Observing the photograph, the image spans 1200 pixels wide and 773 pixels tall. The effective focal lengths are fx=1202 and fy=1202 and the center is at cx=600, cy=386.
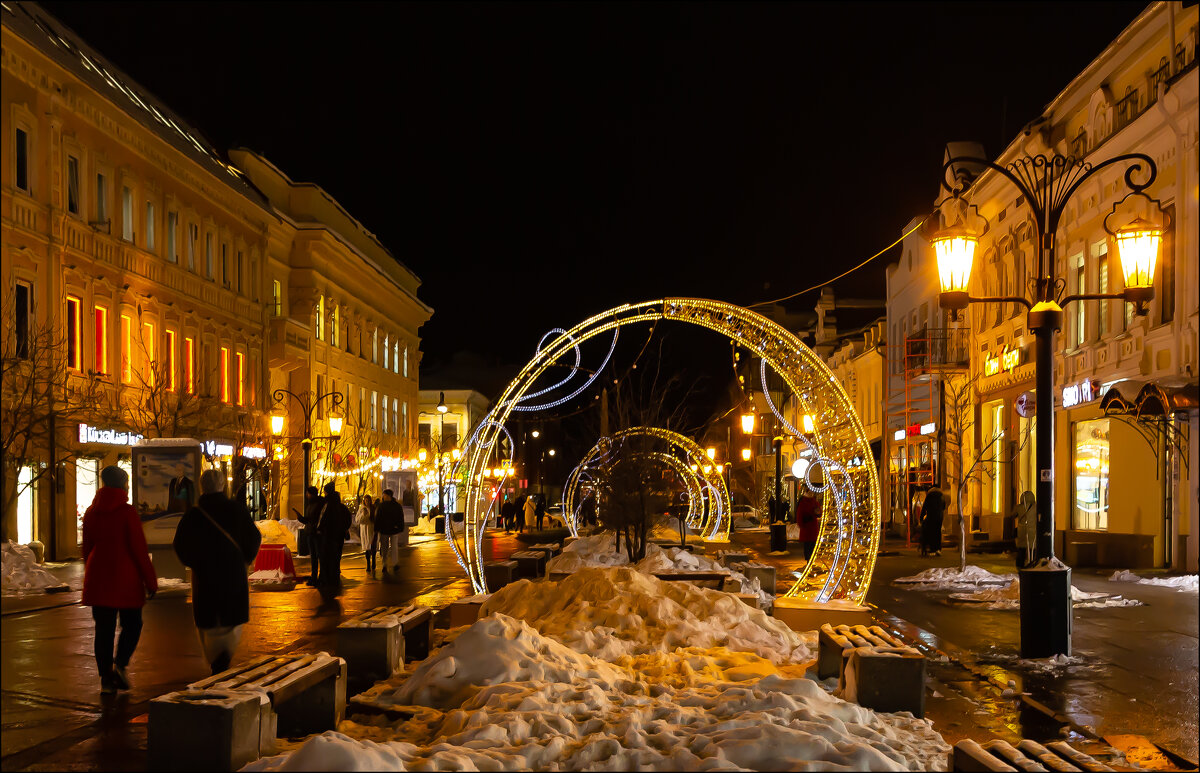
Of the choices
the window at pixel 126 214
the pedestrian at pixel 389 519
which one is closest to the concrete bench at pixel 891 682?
the pedestrian at pixel 389 519

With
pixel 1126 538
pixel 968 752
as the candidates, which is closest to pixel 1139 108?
pixel 1126 538

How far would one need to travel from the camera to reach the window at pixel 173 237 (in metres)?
36.8

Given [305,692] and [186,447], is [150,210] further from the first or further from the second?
[305,692]

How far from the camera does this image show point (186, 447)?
20922mm

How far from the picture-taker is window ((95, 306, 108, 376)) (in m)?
31.2

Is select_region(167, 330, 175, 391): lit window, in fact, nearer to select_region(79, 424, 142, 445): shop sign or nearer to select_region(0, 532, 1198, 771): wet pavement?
select_region(79, 424, 142, 445): shop sign

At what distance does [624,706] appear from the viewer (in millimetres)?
7910

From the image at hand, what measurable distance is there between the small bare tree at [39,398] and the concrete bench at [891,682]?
16.0 metres

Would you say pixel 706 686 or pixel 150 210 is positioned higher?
pixel 150 210

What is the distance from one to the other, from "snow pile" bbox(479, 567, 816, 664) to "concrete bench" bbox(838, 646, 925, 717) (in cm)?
223

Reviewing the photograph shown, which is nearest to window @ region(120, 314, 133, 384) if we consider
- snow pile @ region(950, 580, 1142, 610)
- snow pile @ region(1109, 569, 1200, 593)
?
snow pile @ region(950, 580, 1142, 610)

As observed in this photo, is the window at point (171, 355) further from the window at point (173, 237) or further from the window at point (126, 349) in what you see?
the window at point (173, 237)

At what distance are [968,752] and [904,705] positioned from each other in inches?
76.4

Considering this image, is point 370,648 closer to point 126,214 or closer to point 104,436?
point 104,436
